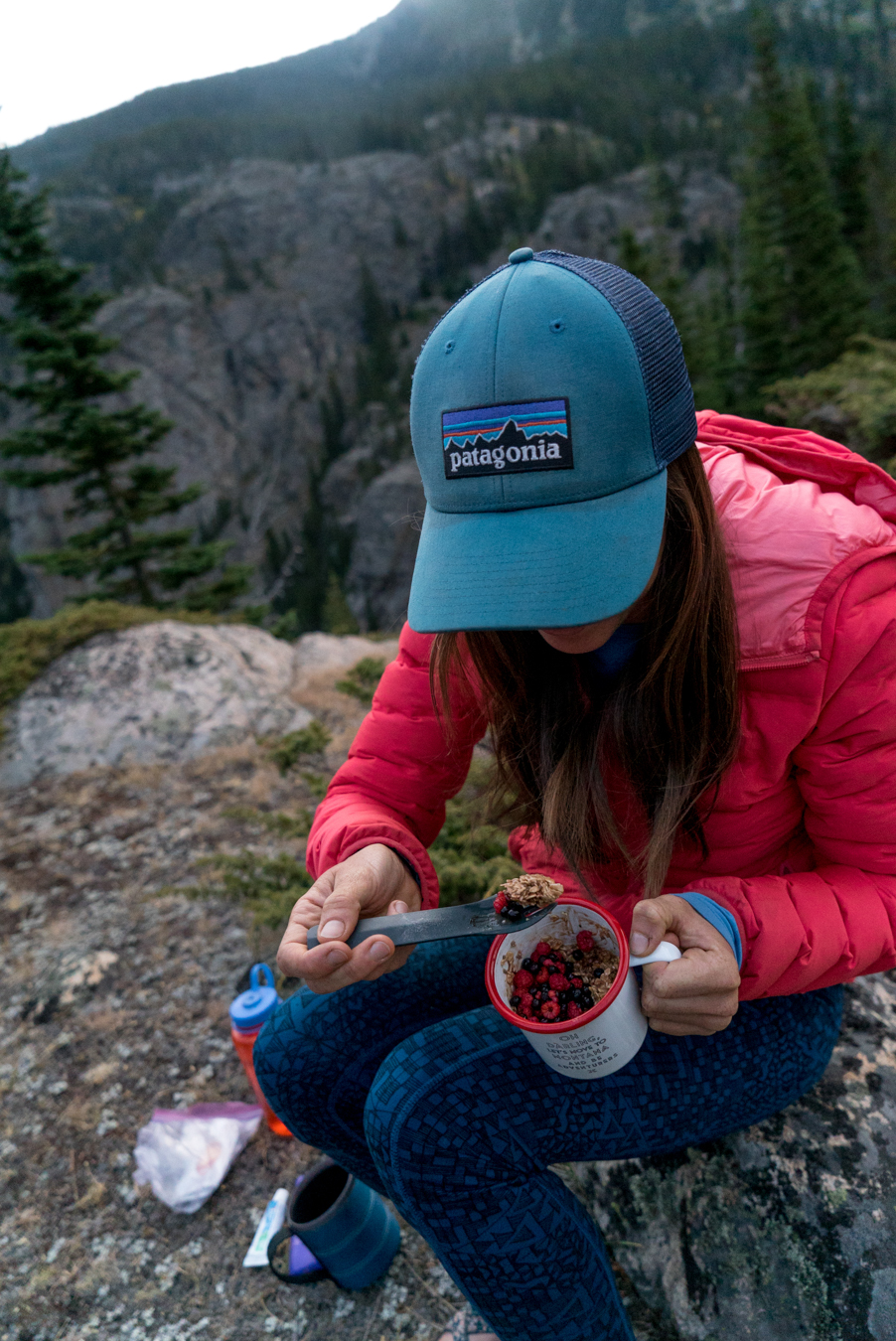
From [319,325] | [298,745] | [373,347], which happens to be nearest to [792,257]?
[298,745]

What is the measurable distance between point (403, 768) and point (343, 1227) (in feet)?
4.06

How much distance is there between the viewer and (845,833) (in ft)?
4.72

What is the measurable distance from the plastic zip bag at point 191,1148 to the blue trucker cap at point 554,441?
2.30 meters

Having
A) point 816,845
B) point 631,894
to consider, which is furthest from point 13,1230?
point 816,845

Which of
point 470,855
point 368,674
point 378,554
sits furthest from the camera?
point 378,554

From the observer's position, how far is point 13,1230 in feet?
8.48

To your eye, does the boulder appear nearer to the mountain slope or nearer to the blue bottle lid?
the blue bottle lid

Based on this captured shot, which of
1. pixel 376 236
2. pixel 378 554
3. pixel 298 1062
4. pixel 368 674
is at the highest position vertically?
pixel 376 236

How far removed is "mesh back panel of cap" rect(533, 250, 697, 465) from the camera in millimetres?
1163

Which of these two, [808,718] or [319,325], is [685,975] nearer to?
[808,718]

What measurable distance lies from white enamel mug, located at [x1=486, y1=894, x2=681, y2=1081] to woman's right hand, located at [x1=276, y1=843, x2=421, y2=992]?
22 centimetres

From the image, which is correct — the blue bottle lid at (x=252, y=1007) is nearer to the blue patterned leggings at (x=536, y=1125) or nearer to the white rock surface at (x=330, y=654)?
the blue patterned leggings at (x=536, y=1125)

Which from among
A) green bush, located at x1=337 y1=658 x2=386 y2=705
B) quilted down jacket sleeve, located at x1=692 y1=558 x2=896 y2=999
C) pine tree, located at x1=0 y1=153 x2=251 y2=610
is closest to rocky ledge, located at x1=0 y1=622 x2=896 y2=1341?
quilted down jacket sleeve, located at x1=692 y1=558 x2=896 y2=999

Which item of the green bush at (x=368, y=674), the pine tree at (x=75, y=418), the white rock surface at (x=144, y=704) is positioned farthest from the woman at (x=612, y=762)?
the pine tree at (x=75, y=418)
